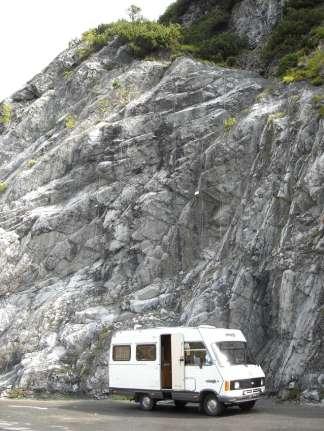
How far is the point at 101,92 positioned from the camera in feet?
126

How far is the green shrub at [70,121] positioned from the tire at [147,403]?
22.5 metres

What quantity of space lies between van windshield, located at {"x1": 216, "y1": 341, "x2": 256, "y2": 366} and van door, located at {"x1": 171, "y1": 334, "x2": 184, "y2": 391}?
126 cm

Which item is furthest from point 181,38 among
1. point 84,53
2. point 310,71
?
point 310,71

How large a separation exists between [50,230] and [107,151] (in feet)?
18.5

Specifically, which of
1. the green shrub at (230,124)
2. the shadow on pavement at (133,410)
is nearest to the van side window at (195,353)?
the shadow on pavement at (133,410)

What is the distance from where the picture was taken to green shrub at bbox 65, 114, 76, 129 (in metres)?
37.2

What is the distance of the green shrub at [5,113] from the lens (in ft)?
147

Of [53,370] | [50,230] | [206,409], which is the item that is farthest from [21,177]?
[206,409]

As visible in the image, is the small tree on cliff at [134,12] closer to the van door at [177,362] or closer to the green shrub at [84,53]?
the green shrub at [84,53]

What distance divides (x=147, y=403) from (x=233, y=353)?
138 inches

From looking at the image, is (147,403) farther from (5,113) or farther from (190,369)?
(5,113)

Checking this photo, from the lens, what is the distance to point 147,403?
60.5 feet

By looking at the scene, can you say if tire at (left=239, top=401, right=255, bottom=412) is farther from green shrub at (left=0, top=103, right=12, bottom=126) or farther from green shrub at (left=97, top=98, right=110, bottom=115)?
green shrub at (left=0, top=103, right=12, bottom=126)

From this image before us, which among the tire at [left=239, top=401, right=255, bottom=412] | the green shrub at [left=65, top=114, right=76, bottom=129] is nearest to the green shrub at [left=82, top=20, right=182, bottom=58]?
the green shrub at [left=65, top=114, right=76, bottom=129]
